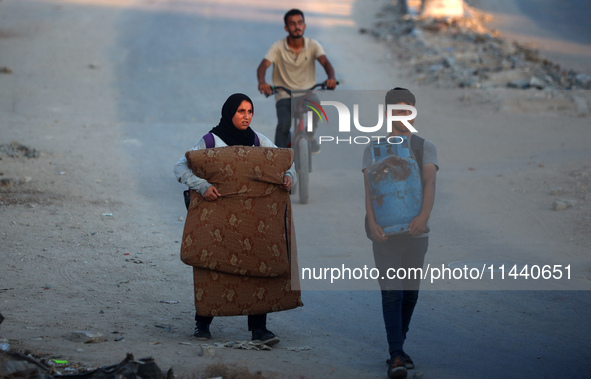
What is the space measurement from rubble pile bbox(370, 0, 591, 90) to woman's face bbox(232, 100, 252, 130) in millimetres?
11171

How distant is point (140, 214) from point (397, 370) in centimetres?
523

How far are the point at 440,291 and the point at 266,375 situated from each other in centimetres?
265

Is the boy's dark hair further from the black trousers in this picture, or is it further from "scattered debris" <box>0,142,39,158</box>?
A: "scattered debris" <box>0,142,39,158</box>

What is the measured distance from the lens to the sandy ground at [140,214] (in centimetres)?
503

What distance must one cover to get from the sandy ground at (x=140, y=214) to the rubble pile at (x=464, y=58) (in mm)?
562

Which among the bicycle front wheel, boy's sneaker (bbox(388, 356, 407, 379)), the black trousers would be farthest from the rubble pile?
boy's sneaker (bbox(388, 356, 407, 379))

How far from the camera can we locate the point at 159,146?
40.6 feet

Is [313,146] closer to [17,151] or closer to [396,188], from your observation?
[17,151]

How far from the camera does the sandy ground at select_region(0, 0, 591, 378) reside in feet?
16.5

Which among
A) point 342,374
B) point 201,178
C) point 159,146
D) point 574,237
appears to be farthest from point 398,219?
point 159,146

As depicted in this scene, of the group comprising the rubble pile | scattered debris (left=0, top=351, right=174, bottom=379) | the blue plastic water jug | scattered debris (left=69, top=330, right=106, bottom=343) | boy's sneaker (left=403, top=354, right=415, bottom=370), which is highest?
the rubble pile

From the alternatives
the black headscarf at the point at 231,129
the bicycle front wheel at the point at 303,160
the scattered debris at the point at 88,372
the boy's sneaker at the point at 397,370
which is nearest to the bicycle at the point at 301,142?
the bicycle front wheel at the point at 303,160

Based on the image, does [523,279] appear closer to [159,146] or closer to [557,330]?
[557,330]

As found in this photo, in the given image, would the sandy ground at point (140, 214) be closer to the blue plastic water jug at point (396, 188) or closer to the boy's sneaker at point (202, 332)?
the boy's sneaker at point (202, 332)
